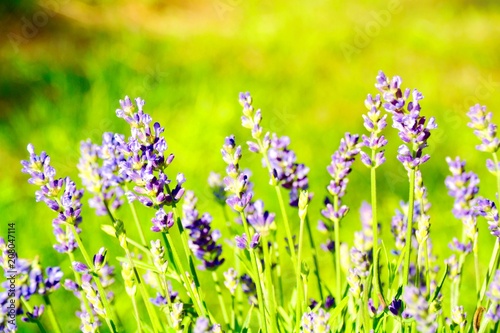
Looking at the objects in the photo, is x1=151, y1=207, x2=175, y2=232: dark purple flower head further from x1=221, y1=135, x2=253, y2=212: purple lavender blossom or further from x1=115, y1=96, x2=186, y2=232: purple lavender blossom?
x1=221, y1=135, x2=253, y2=212: purple lavender blossom

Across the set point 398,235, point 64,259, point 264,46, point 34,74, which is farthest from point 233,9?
point 398,235

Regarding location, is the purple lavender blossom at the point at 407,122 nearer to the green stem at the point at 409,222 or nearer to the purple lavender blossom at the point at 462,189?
the green stem at the point at 409,222

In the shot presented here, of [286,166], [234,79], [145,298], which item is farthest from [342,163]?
[234,79]

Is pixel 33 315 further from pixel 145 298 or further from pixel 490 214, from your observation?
pixel 490 214

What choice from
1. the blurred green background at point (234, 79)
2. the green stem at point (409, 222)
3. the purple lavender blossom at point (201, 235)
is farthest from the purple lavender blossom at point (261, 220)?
the blurred green background at point (234, 79)

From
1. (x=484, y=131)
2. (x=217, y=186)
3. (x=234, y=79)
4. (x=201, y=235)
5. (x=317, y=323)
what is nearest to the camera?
(x=317, y=323)

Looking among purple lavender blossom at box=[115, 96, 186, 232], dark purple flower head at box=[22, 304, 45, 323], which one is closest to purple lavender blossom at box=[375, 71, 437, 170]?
purple lavender blossom at box=[115, 96, 186, 232]
